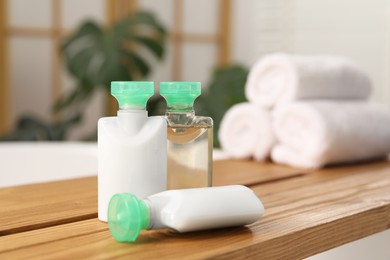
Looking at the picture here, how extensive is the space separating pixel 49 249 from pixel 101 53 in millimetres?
1929

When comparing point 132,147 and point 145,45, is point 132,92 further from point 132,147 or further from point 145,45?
point 145,45

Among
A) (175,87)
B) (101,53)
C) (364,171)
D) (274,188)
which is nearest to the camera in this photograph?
(175,87)

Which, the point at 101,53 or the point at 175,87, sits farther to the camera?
the point at 101,53

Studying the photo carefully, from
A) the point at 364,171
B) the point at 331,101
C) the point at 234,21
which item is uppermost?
the point at 234,21

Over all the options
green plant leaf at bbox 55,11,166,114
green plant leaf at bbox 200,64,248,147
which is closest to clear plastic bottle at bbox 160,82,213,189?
green plant leaf at bbox 200,64,248,147

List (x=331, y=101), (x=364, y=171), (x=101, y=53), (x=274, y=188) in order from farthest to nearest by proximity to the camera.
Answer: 1. (x=101, y=53)
2. (x=331, y=101)
3. (x=364, y=171)
4. (x=274, y=188)

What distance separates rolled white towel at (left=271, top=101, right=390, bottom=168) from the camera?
106 centimetres

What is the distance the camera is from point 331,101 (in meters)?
1.16

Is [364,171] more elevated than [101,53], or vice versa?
[101,53]

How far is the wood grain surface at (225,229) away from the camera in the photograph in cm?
55

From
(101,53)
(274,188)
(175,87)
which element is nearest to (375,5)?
(101,53)

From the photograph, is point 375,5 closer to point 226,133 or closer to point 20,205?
point 226,133

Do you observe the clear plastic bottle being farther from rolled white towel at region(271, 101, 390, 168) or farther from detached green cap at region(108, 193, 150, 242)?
rolled white towel at region(271, 101, 390, 168)

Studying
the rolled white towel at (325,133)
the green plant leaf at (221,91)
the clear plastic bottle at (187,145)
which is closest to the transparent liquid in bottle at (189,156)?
the clear plastic bottle at (187,145)
